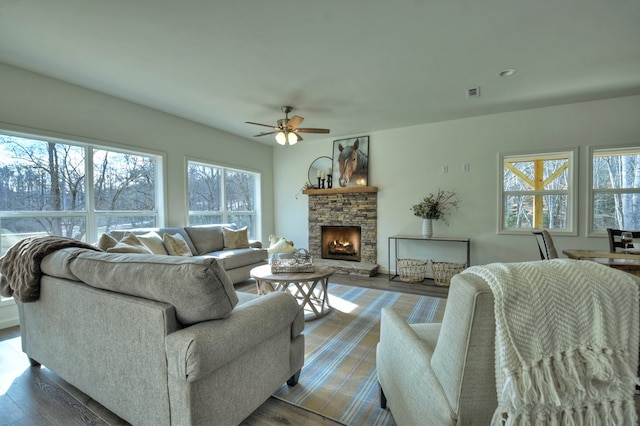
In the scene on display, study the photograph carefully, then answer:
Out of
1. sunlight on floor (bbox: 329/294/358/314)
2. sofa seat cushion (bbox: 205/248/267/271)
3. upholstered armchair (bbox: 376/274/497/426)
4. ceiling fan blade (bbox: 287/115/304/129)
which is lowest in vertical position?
sunlight on floor (bbox: 329/294/358/314)

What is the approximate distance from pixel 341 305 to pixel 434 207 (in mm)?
2272

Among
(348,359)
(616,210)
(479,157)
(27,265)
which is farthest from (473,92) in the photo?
(27,265)

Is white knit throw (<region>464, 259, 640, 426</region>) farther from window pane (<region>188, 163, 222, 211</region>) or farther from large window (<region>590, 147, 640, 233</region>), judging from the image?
window pane (<region>188, 163, 222, 211</region>)

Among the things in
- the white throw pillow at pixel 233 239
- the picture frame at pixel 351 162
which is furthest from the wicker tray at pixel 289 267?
the picture frame at pixel 351 162

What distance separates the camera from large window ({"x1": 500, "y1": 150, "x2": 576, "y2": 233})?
3873mm

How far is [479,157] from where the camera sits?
4227 mm

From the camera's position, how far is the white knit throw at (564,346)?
69 centimetres

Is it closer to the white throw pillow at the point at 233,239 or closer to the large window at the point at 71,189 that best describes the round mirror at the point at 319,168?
the white throw pillow at the point at 233,239

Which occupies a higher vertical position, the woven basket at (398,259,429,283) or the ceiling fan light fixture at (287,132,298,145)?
the ceiling fan light fixture at (287,132,298,145)

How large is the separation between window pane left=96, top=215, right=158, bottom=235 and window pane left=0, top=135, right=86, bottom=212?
28cm

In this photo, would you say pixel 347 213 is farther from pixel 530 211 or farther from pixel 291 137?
pixel 530 211

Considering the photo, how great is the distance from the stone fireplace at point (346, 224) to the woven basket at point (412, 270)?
1.75 ft

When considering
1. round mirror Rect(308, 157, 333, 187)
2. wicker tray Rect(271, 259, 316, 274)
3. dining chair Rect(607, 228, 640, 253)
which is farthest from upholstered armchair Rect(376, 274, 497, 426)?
round mirror Rect(308, 157, 333, 187)

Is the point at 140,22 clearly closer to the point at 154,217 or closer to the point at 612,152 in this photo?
the point at 154,217
